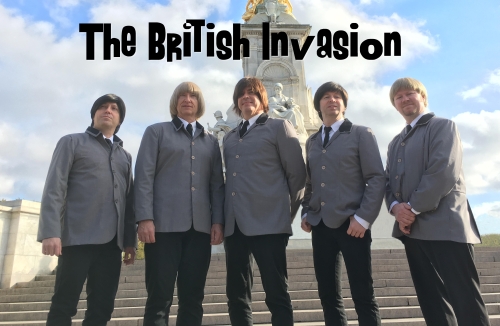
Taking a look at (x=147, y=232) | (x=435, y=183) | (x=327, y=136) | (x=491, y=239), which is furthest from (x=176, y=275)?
(x=491, y=239)

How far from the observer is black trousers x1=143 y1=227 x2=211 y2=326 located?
312 cm

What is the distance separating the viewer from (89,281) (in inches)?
132

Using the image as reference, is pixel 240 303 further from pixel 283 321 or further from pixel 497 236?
pixel 497 236

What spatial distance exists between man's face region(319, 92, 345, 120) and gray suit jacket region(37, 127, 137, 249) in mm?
1830

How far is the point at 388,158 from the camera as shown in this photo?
386 cm

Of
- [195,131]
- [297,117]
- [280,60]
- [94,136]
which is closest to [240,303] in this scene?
[195,131]

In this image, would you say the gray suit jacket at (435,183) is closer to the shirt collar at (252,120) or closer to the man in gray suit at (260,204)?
the man in gray suit at (260,204)

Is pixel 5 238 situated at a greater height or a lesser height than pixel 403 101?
lesser

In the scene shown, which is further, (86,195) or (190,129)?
(190,129)

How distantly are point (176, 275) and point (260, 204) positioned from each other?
0.84 m

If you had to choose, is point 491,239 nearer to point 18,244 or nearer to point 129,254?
point 18,244

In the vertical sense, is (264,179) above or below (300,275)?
above

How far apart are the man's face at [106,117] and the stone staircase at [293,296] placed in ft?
9.44

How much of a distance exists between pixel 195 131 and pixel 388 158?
68.5 inches
